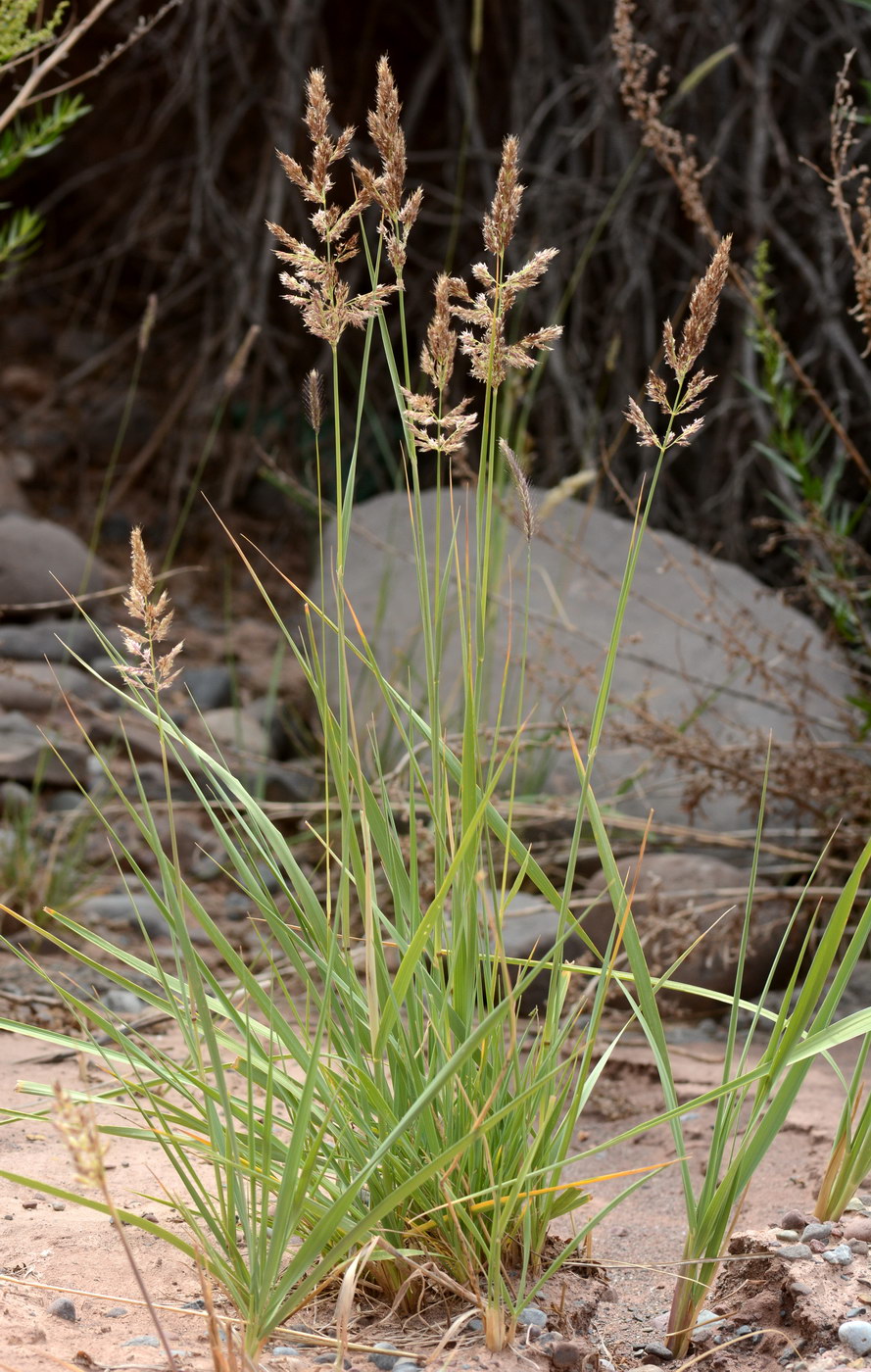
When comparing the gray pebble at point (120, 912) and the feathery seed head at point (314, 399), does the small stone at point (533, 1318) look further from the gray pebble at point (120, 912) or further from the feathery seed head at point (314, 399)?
the gray pebble at point (120, 912)

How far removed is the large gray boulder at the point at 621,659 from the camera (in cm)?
272

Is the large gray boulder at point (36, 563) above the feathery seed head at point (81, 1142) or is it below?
above

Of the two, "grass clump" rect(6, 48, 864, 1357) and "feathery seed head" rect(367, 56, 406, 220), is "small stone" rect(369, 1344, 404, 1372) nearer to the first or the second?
"grass clump" rect(6, 48, 864, 1357)

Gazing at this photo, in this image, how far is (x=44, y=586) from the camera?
3.82 meters

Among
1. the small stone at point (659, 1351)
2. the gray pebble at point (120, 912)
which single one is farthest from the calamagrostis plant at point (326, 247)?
the gray pebble at point (120, 912)

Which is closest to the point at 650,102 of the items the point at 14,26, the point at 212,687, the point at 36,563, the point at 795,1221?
the point at 14,26

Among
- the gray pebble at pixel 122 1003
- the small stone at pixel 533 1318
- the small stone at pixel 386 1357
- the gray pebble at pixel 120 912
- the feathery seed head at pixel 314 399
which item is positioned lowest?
the gray pebble at pixel 122 1003

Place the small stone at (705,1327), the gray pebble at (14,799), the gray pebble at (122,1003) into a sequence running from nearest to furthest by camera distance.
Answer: the small stone at (705,1327) → the gray pebble at (122,1003) → the gray pebble at (14,799)

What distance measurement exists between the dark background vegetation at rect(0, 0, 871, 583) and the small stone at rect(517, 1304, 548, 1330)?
261 centimetres

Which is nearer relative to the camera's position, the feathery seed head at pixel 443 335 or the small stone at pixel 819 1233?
the feathery seed head at pixel 443 335

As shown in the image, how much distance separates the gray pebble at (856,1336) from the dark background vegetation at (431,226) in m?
2.60

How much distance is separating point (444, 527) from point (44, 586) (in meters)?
1.20

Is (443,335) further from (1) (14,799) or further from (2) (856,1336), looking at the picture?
(1) (14,799)

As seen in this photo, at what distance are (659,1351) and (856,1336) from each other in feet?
0.56
